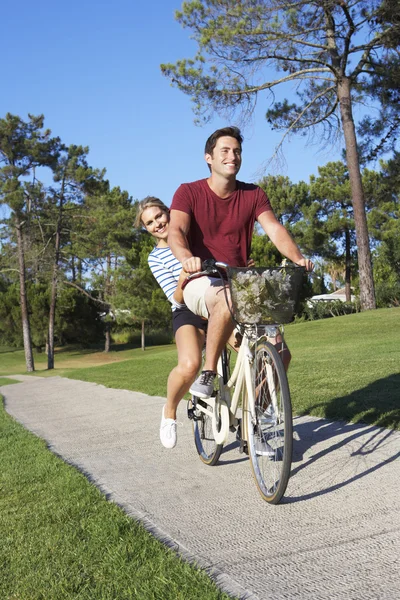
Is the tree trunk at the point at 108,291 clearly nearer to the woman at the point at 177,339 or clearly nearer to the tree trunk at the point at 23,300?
the tree trunk at the point at 23,300

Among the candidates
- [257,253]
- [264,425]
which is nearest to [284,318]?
[264,425]

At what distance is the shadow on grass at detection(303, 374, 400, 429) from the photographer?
5.02 m

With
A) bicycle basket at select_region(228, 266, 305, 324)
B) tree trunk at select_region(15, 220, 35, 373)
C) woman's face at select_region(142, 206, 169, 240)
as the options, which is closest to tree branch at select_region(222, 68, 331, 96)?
tree trunk at select_region(15, 220, 35, 373)

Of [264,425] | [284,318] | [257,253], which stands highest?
[257,253]

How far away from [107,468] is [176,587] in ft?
6.86

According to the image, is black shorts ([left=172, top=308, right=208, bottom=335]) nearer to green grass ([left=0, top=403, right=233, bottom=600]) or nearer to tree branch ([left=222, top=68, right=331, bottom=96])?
green grass ([left=0, top=403, right=233, bottom=600])

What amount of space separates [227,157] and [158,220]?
2.98 ft

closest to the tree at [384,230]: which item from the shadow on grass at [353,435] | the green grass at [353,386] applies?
the green grass at [353,386]

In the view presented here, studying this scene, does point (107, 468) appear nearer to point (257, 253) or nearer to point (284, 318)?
point (284, 318)

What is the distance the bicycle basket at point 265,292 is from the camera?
317 centimetres

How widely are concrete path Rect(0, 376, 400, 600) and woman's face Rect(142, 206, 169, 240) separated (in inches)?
63.4

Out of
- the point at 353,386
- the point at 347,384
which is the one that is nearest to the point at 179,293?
the point at 353,386

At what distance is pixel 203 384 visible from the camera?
3711 millimetres

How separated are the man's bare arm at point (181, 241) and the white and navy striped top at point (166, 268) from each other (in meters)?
0.58
